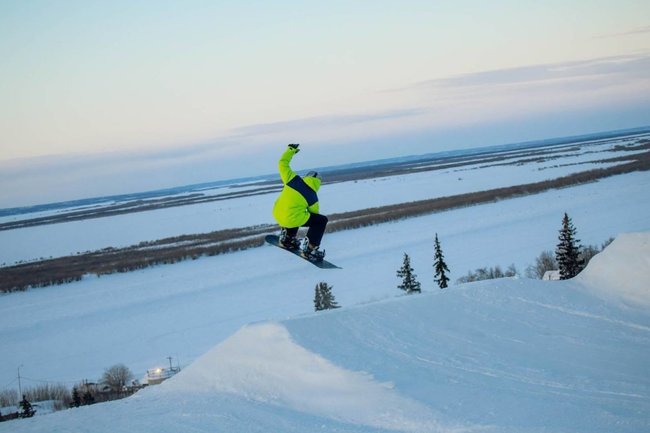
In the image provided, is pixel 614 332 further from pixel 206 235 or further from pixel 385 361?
pixel 206 235

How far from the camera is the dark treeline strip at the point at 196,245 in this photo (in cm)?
5231

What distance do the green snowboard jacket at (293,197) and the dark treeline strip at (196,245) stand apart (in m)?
47.5

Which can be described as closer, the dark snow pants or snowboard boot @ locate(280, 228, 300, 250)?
the dark snow pants

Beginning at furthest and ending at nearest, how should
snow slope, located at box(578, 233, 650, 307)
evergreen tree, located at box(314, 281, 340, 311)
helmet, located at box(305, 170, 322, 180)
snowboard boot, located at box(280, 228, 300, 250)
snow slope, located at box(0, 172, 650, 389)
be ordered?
snow slope, located at box(0, 172, 650, 389), evergreen tree, located at box(314, 281, 340, 311), snow slope, located at box(578, 233, 650, 307), snowboard boot, located at box(280, 228, 300, 250), helmet, located at box(305, 170, 322, 180)

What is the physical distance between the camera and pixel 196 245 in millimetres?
59688

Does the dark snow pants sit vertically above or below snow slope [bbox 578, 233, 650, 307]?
above

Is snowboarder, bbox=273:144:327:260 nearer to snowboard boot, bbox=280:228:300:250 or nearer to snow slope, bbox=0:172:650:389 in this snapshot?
snowboard boot, bbox=280:228:300:250

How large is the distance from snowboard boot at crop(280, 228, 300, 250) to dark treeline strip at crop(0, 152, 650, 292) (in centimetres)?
4672

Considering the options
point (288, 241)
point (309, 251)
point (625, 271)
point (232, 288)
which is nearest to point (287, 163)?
point (288, 241)

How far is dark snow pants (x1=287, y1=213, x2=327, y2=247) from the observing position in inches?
312

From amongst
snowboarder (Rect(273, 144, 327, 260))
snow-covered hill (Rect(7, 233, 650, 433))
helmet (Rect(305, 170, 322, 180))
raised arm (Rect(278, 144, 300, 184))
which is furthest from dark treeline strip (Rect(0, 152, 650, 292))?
raised arm (Rect(278, 144, 300, 184))

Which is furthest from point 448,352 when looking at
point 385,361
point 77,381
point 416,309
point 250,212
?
point 250,212

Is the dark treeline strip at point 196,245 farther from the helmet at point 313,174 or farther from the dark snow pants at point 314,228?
the helmet at point 313,174

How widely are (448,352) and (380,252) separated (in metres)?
36.6
